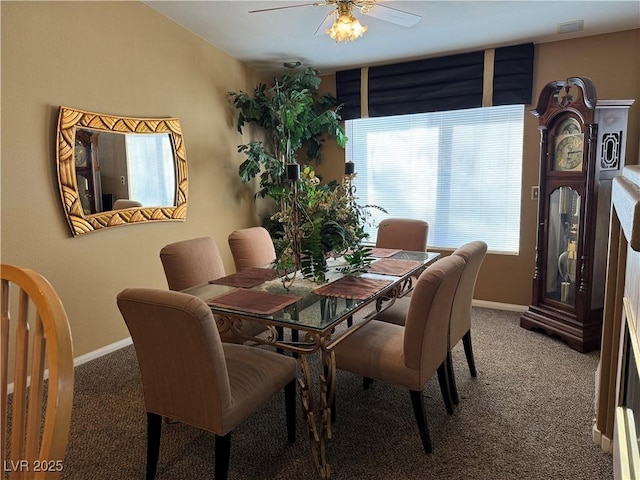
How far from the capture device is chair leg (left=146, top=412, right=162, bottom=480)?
6.00 feet

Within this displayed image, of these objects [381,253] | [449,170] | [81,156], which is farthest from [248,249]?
[449,170]

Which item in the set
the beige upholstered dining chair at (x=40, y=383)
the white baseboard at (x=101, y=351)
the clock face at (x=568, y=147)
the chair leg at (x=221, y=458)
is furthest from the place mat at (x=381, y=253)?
the beige upholstered dining chair at (x=40, y=383)

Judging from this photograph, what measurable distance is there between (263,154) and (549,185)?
2.51m

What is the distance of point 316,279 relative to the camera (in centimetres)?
238

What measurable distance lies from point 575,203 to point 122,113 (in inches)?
138

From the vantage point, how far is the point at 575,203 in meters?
3.20

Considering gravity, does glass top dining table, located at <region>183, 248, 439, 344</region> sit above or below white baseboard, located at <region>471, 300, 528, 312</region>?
above

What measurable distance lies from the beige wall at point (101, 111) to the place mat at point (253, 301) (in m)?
1.54

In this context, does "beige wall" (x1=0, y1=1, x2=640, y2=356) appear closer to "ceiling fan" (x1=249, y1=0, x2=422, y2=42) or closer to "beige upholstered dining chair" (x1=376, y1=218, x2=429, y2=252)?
"beige upholstered dining chair" (x1=376, y1=218, x2=429, y2=252)

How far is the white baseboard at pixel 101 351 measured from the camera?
3096 mm

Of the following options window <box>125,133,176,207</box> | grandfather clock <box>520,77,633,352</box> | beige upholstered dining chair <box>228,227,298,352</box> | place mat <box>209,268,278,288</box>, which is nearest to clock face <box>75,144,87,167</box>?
window <box>125,133,176,207</box>

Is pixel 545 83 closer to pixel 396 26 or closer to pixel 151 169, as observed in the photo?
pixel 396 26

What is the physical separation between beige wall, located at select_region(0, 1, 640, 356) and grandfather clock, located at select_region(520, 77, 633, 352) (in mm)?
488

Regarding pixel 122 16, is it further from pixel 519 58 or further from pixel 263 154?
pixel 519 58
